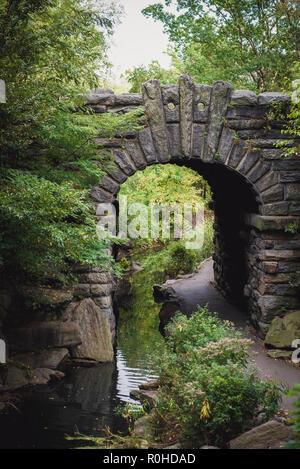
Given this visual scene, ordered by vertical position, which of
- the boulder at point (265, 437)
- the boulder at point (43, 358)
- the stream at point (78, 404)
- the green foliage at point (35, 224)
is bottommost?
the stream at point (78, 404)

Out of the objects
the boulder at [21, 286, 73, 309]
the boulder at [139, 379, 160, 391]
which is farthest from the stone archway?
the boulder at [139, 379, 160, 391]

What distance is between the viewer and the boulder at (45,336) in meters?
5.94

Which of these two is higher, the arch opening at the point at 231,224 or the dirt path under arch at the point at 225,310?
the arch opening at the point at 231,224

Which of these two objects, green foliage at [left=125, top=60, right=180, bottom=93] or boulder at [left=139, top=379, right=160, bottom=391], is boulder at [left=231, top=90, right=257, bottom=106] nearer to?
boulder at [left=139, top=379, right=160, bottom=391]

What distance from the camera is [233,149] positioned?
270 inches

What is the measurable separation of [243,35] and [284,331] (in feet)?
29.6

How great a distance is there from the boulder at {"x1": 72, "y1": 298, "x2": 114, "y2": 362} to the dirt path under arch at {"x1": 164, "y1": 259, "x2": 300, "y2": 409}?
1.71 metres

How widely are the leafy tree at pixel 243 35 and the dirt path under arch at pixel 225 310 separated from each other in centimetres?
575

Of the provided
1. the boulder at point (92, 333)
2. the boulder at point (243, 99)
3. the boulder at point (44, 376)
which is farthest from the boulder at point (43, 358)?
the boulder at point (243, 99)

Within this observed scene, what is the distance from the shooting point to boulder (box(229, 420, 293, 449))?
311cm

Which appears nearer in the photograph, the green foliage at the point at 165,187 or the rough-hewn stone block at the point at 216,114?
the rough-hewn stone block at the point at 216,114

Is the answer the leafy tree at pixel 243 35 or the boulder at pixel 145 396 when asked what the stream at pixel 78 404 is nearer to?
the boulder at pixel 145 396
